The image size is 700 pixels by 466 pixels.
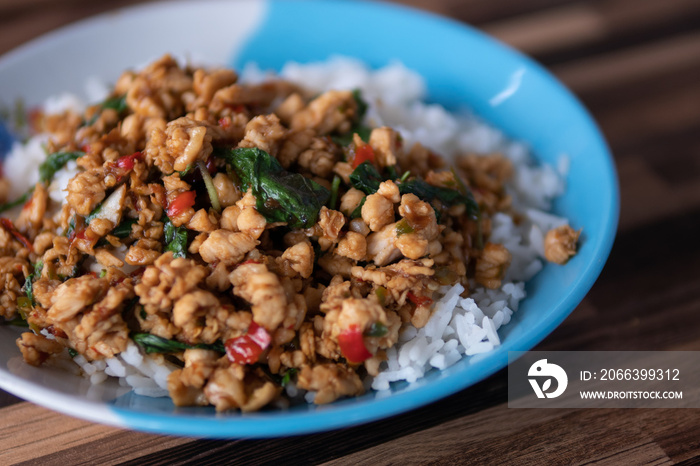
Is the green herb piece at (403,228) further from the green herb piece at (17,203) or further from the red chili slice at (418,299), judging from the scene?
the green herb piece at (17,203)

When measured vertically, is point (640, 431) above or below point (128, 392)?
below

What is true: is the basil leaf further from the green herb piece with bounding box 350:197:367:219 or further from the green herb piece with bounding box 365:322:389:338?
the green herb piece with bounding box 365:322:389:338

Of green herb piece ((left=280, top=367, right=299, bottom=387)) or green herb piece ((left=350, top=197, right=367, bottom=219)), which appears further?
green herb piece ((left=350, top=197, right=367, bottom=219))

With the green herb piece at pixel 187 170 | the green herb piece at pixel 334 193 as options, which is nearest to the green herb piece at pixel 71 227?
the green herb piece at pixel 187 170

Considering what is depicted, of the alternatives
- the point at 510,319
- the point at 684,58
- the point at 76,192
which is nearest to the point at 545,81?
the point at 510,319

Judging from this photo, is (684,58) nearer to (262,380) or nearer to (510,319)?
(510,319)

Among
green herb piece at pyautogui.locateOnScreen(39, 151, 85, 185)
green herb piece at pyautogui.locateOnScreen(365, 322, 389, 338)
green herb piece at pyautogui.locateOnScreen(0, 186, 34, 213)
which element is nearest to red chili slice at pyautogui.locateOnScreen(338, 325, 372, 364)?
green herb piece at pyautogui.locateOnScreen(365, 322, 389, 338)
